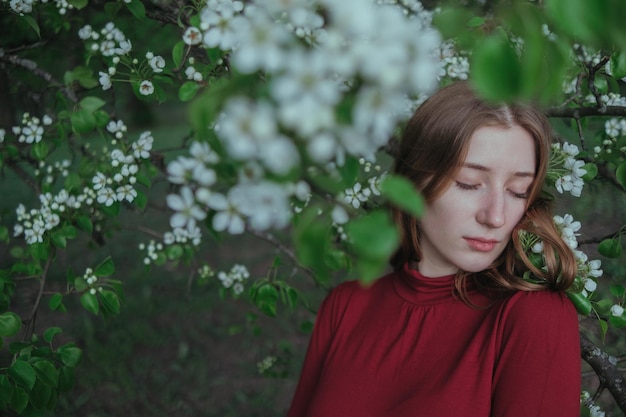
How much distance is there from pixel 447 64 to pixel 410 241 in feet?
2.50

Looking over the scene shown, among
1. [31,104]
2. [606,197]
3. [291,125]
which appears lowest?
[31,104]

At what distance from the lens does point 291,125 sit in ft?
1.95

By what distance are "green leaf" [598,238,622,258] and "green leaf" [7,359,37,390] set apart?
152cm

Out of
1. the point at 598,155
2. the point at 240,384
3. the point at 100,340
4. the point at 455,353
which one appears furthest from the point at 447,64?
Result: the point at 100,340

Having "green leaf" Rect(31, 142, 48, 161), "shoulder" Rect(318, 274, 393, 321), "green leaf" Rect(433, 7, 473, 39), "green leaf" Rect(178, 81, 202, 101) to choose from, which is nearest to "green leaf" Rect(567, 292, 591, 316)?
"shoulder" Rect(318, 274, 393, 321)

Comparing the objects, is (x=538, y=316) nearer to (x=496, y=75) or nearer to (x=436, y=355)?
(x=436, y=355)

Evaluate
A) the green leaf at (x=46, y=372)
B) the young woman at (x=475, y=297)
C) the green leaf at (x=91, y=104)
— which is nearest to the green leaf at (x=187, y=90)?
the green leaf at (x=91, y=104)

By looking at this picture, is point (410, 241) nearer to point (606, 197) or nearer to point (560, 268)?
point (560, 268)

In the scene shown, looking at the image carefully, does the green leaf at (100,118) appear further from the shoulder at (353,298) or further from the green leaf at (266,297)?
the shoulder at (353,298)

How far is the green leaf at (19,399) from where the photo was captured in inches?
65.2

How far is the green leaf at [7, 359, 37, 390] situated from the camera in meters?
1.65

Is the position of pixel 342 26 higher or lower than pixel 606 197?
higher

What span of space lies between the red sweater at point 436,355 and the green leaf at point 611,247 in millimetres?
302

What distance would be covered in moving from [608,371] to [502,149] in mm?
728
